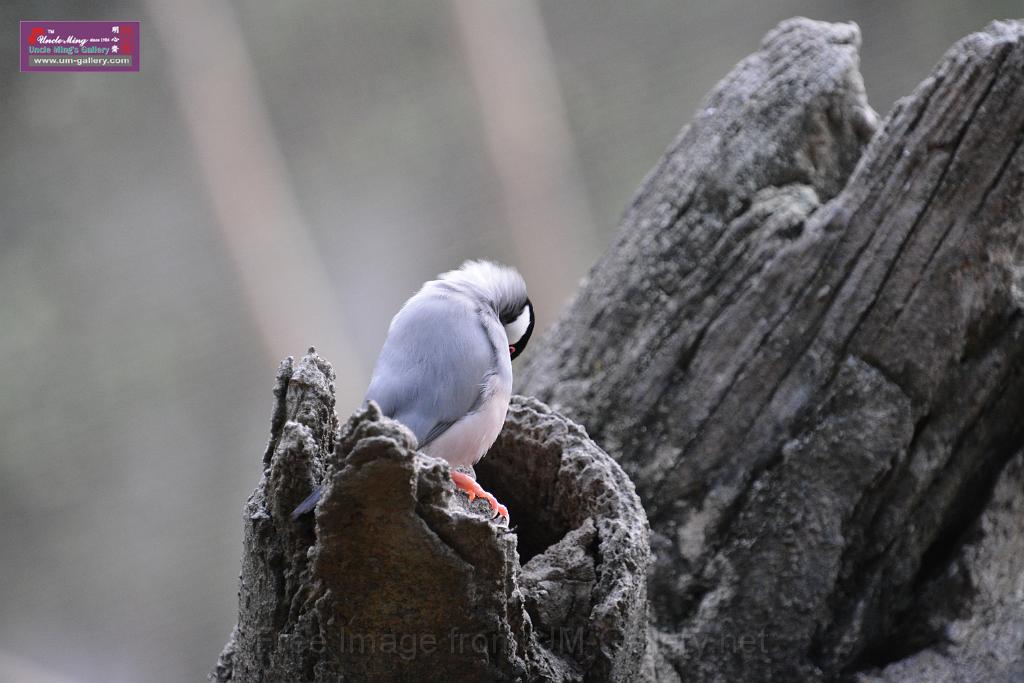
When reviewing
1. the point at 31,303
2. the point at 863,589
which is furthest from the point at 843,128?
the point at 31,303

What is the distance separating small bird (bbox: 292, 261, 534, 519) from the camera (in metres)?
1.30

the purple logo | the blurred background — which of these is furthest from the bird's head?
the purple logo

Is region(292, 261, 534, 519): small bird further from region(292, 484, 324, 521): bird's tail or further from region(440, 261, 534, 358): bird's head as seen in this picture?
region(292, 484, 324, 521): bird's tail

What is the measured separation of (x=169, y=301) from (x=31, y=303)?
39cm

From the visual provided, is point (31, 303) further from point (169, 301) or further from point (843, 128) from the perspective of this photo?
point (843, 128)

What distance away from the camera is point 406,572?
0.92 metres

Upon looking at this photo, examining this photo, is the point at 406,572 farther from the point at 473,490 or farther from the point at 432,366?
the point at 432,366

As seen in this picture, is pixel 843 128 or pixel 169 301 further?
pixel 169 301

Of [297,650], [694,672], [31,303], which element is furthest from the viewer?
[31,303]

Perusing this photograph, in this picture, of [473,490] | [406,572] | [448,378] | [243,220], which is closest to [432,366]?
[448,378]

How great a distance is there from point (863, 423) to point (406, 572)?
99 cm

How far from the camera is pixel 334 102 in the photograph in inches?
104

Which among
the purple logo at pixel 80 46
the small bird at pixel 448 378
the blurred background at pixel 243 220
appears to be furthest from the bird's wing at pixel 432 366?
the purple logo at pixel 80 46

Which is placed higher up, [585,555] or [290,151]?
[290,151]
